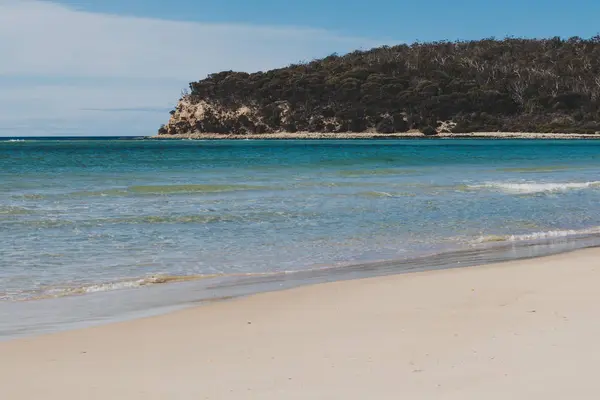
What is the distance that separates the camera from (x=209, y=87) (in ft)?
463

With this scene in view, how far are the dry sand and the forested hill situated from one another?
113571 millimetres

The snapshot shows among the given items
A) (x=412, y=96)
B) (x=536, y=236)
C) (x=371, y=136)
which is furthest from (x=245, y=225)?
(x=412, y=96)

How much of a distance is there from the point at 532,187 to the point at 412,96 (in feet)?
339

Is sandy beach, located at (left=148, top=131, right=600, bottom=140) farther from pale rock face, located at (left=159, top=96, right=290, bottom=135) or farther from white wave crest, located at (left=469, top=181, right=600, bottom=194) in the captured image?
white wave crest, located at (left=469, top=181, right=600, bottom=194)

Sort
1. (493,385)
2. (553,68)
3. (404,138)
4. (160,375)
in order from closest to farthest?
(493,385) < (160,375) < (404,138) < (553,68)

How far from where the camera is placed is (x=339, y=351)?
5.93 m

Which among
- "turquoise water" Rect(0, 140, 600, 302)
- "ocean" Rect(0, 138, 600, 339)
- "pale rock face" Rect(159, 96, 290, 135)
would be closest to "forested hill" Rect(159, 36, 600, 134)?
"pale rock face" Rect(159, 96, 290, 135)

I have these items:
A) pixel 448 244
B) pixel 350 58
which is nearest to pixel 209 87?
pixel 350 58

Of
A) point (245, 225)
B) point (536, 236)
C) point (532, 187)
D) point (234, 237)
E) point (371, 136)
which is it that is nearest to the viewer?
point (234, 237)

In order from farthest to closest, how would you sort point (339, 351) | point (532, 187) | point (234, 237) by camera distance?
point (532, 187) < point (234, 237) < point (339, 351)

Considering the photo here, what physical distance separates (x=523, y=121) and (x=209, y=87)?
178ft

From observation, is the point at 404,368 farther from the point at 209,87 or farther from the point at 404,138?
the point at 209,87

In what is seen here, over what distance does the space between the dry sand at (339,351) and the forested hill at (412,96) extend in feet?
373

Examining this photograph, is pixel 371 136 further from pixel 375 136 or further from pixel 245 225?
pixel 245 225
